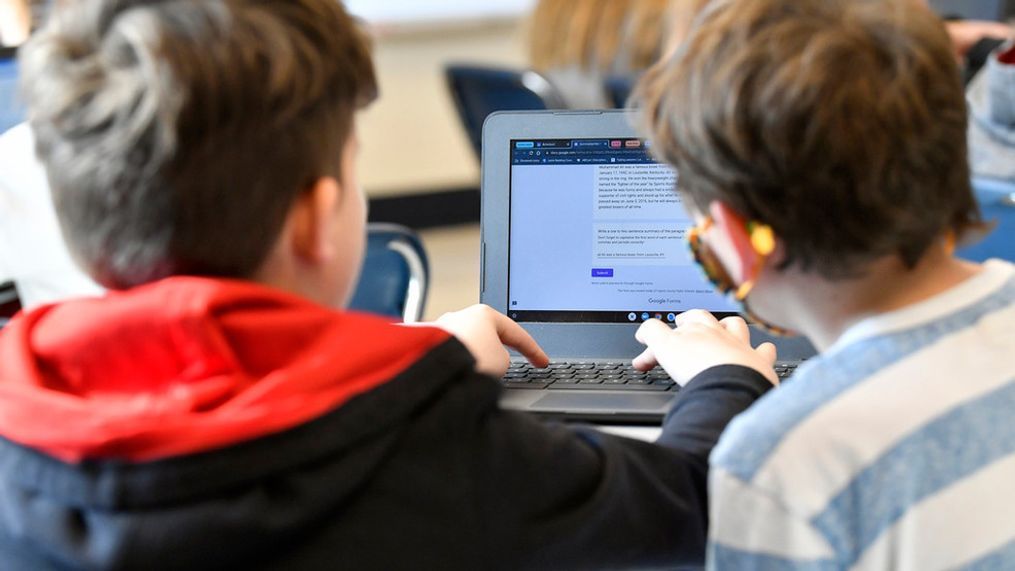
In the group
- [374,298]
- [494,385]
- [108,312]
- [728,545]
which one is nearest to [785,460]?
[728,545]

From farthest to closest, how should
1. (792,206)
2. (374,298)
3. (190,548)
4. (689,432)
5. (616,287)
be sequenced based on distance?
(374,298) < (616,287) < (689,432) < (792,206) < (190,548)

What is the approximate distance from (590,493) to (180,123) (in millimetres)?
381

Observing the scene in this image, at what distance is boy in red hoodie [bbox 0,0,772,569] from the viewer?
0.73 metres

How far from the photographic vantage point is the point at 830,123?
79 centimetres

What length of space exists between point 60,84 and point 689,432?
1.75 ft

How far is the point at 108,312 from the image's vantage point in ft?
2.47

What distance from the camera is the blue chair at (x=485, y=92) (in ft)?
9.16

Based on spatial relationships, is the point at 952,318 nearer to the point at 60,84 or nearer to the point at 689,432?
the point at 689,432

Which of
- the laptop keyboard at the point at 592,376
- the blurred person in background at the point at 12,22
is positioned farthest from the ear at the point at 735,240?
the blurred person in background at the point at 12,22

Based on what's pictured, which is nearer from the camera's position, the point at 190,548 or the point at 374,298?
the point at 190,548

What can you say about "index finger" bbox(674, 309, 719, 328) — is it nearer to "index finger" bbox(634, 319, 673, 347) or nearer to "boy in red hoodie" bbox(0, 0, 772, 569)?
"index finger" bbox(634, 319, 673, 347)

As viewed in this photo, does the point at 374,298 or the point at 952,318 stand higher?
the point at 952,318

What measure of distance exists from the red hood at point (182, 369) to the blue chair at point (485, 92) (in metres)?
1.93

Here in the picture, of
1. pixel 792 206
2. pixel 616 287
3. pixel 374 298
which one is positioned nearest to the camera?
pixel 792 206
